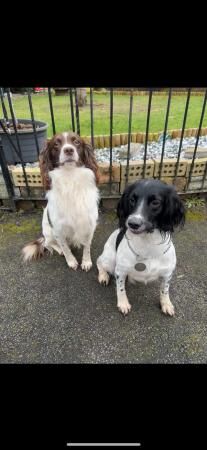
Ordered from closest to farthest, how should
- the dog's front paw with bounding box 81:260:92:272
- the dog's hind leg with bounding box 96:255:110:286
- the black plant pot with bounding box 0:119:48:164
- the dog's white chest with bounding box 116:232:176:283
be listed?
the dog's white chest with bounding box 116:232:176:283
the dog's hind leg with bounding box 96:255:110:286
the dog's front paw with bounding box 81:260:92:272
the black plant pot with bounding box 0:119:48:164

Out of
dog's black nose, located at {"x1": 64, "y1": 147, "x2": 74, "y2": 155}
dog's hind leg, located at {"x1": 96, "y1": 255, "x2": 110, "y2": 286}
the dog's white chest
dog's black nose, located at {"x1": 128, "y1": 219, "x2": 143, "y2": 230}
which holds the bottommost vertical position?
dog's hind leg, located at {"x1": 96, "y1": 255, "x2": 110, "y2": 286}

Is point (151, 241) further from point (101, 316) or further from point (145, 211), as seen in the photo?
point (101, 316)

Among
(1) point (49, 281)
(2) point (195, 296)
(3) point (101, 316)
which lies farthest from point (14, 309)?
(2) point (195, 296)

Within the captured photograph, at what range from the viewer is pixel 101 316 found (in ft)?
7.98

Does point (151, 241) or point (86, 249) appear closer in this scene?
point (151, 241)

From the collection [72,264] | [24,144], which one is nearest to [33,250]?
[72,264]

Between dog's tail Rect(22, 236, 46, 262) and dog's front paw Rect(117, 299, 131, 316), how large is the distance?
45.4 inches

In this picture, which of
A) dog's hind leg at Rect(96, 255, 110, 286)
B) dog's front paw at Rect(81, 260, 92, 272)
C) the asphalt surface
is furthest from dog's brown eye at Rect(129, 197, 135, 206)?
dog's front paw at Rect(81, 260, 92, 272)

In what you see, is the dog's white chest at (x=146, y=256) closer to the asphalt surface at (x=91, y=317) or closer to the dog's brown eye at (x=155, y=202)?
the dog's brown eye at (x=155, y=202)

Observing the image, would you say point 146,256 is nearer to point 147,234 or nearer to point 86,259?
point 147,234

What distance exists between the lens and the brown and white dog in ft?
7.96

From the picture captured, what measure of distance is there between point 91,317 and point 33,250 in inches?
42.6

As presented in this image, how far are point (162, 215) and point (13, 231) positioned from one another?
2.27 metres

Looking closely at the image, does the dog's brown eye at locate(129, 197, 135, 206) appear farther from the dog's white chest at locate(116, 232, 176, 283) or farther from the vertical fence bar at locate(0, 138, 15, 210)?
the vertical fence bar at locate(0, 138, 15, 210)
